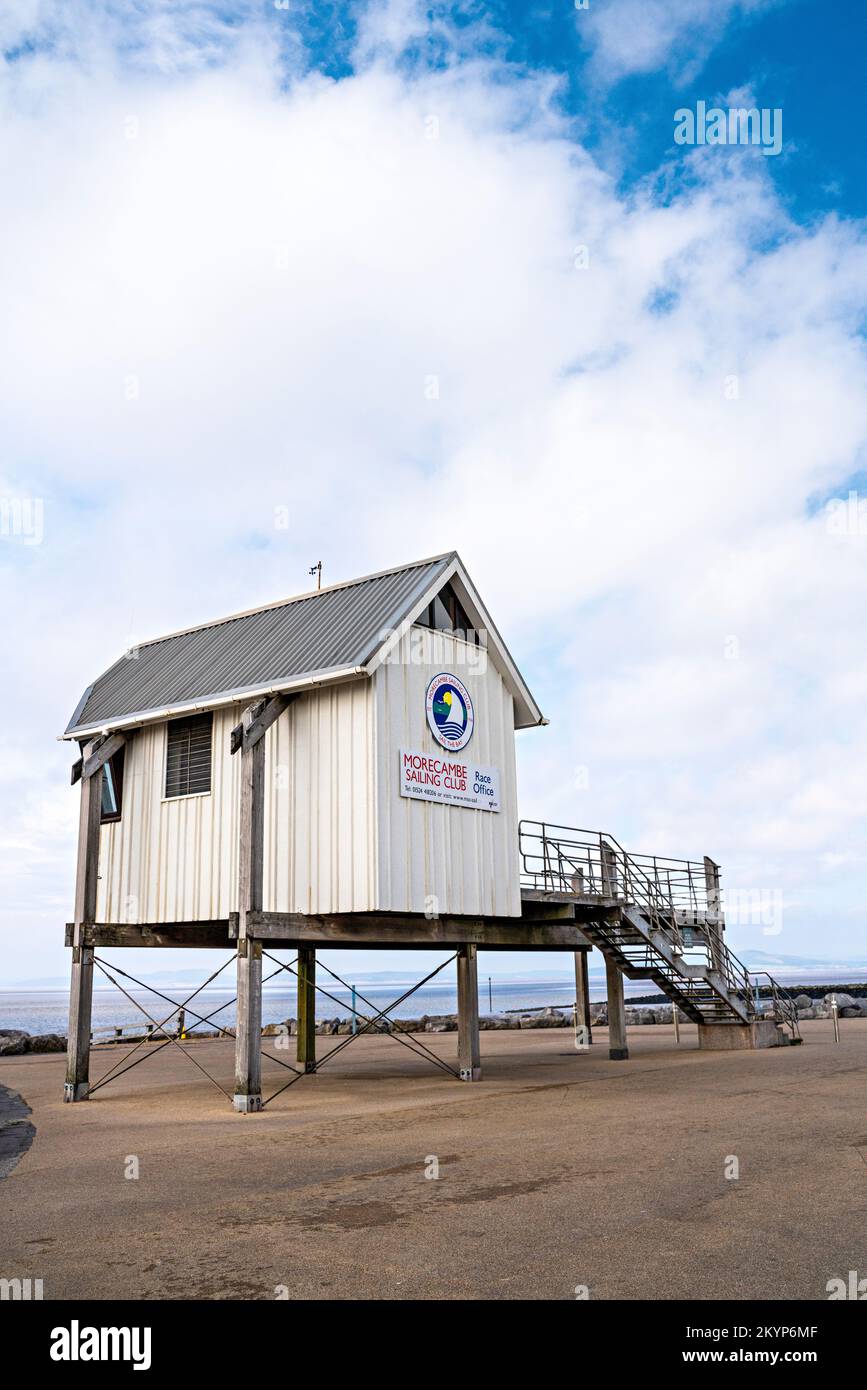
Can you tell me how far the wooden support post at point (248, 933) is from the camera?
54.9ft

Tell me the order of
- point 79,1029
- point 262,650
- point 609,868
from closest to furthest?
point 79,1029 < point 262,650 < point 609,868

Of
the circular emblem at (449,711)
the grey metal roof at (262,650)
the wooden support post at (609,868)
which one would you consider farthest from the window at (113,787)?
the wooden support post at (609,868)

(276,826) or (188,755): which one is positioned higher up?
(188,755)

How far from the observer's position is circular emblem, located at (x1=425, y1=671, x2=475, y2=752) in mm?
19047

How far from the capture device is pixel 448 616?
20.4 metres

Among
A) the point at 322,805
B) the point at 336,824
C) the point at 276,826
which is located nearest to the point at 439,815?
the point at 336,824

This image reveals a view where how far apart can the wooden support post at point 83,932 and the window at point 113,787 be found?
32.0 inches

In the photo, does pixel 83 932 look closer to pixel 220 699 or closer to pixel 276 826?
pixel 276 826

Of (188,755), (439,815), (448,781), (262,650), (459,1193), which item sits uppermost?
(262,650)

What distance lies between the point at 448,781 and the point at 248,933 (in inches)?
174

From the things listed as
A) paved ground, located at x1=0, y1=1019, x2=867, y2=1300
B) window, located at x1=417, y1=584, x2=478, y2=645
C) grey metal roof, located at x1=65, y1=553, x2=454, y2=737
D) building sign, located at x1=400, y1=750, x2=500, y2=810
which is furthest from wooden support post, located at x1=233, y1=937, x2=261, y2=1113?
window, located at x1=417, y1=584, x2=478, y2=645
